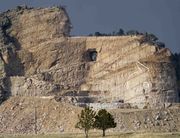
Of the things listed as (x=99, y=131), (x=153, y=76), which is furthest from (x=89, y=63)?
(x=99, y=131)

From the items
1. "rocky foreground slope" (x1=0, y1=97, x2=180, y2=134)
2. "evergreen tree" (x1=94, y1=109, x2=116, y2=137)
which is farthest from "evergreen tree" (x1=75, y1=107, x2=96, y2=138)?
"rocky foreground slope" (x1=0, y1=97, x2=180, y2=134)

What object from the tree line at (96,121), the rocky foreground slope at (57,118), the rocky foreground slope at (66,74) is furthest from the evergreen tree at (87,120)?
the rocky foreground slope at (66,74)

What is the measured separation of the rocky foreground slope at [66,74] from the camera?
14236cm

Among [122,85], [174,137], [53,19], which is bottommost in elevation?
[174,137]

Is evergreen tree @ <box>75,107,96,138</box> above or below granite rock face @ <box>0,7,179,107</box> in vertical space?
below

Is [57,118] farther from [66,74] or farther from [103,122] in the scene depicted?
[103,122]

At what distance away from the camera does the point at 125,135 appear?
11269 centimetres

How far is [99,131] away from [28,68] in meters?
26.2

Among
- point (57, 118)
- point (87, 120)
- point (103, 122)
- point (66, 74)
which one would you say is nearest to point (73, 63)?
point (66, 74)

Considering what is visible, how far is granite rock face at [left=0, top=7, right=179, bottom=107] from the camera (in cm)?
14638

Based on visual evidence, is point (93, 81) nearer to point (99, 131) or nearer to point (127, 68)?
point (127, 68)

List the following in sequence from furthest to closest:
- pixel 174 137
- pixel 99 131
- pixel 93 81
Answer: pixel 93 81 < pixel 99 131 < pixel 174 137

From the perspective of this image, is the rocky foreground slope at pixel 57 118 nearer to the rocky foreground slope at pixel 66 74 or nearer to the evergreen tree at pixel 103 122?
the rocky foreground slope at pixel 66 74

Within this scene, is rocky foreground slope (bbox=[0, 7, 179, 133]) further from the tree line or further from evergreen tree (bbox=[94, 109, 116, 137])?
evergreen tree (bbox=[94, 109, 116, 137])
